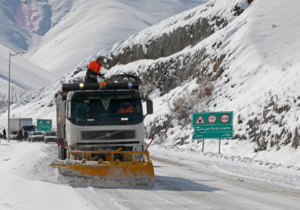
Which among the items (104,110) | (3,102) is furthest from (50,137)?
(3,102)

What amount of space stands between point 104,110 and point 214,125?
11.8 meters

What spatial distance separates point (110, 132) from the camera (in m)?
10.9

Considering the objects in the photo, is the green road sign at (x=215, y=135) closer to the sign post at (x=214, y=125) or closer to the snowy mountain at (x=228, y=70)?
the sign post at (x=214, y=125)

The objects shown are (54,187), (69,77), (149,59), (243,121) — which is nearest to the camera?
(54,187)

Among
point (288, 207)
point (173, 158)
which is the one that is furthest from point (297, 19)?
point (288, 207)

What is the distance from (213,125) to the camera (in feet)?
71.6

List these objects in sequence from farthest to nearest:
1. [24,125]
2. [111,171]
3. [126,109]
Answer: [24,125]
[126,109]
[111,171]

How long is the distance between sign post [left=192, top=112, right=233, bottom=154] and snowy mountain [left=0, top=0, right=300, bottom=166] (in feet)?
4.59

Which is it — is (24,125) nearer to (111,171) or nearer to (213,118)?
(213,118)

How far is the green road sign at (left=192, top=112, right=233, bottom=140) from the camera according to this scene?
2138 cm

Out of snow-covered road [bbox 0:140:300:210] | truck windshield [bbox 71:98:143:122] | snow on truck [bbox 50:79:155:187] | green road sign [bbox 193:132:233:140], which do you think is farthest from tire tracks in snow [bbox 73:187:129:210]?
green road sign [bbox 193:132:233:140]

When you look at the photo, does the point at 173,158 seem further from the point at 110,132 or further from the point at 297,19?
the point at 297,19

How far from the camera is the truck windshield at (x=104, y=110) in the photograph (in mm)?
10953

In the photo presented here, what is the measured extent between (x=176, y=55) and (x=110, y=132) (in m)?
37.6
